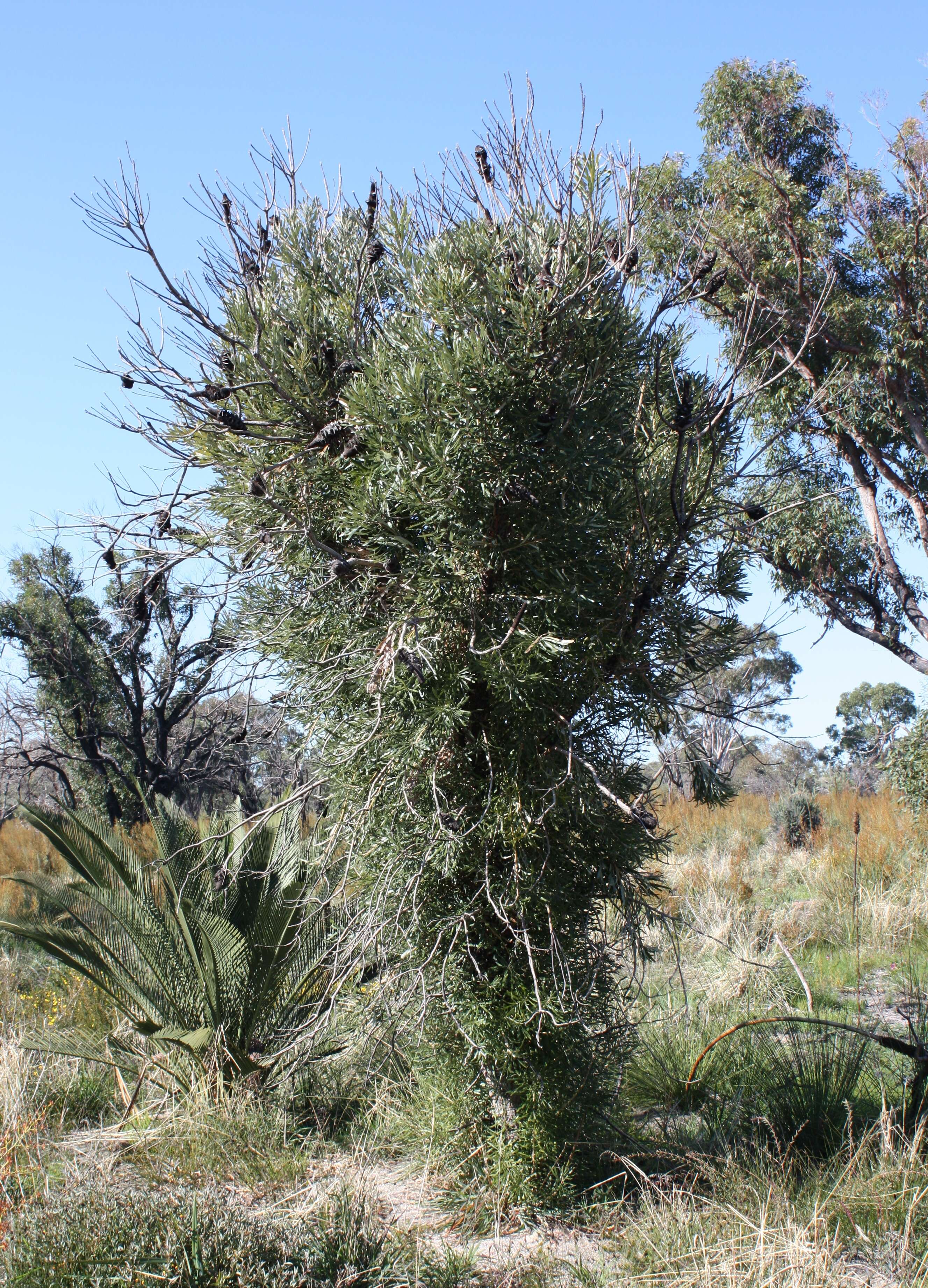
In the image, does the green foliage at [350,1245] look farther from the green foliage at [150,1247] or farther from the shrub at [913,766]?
the shrub at [913,766]

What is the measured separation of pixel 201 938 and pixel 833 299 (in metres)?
11.2

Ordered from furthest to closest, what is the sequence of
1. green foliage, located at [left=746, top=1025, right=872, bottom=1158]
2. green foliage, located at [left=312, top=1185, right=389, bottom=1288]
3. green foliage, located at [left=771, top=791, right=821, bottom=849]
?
green foliage, located at [left=771, top=791, right=821, bottom=849], green foliage, located at [left=746, top=1025, right=872, bottom=1158], green foliage, located at [left=312, top=1185, right=389, bottom=1288]

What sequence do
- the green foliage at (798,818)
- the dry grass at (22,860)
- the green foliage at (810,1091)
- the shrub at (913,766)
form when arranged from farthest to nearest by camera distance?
the green foliage at (798,818), the shrub at (913,766), the dry grass at (22,860), the green foliage at (810,1091)

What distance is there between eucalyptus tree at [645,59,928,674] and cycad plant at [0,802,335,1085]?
8.15 metres

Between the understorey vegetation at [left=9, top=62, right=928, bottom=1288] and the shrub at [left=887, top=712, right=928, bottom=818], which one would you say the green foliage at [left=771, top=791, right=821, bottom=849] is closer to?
the shrub at [left=887, top=712, right=928, bottom=818]

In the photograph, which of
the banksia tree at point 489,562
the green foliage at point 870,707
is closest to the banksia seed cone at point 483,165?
the banksia tree at point 489,562

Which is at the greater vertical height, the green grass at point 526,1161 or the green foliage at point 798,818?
the green foliage at point 798,818

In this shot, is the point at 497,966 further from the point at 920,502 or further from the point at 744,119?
the point at 744,119

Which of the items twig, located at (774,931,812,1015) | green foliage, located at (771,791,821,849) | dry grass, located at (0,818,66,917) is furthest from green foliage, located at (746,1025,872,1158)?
green foliage, located at (771,791,821,849)

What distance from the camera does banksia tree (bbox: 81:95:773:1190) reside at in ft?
9.35

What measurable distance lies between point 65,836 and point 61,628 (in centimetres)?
1122

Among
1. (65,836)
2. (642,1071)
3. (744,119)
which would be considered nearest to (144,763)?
(65,836)

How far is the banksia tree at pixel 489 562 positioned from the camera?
2850 millimetres

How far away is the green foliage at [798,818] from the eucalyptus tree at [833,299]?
2.55m
